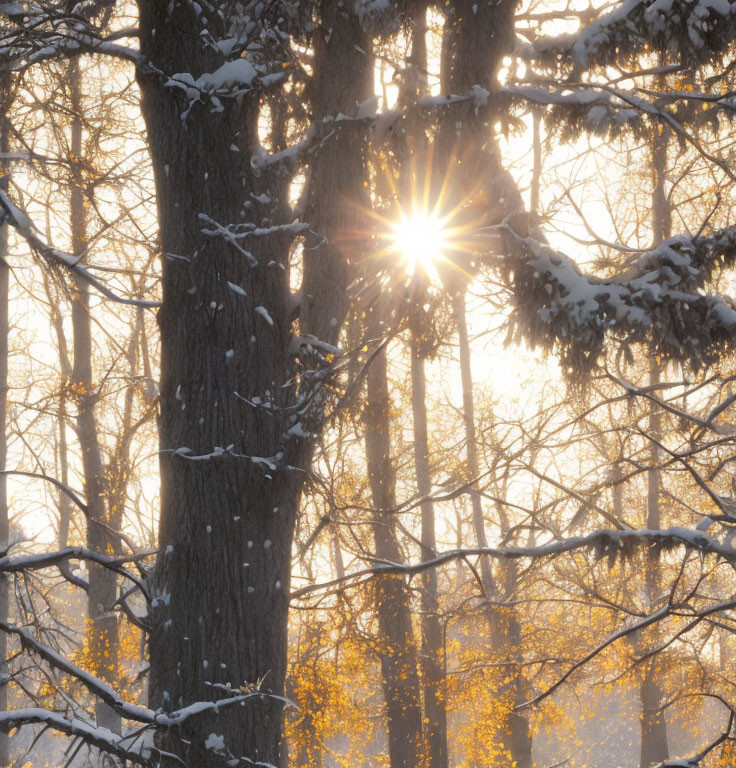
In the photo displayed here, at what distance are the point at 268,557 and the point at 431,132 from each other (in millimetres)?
2279

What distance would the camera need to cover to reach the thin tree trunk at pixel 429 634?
1080 centimetres

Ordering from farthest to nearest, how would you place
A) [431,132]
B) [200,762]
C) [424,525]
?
Answer: [424,525] < [431,132] < [200,762]

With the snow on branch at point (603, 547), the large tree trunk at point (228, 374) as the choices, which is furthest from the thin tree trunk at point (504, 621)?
the large tree trunk at point (228, 374)

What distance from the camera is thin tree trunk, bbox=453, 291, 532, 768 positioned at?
449 inches

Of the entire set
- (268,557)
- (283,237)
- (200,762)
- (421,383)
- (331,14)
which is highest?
(421,383)

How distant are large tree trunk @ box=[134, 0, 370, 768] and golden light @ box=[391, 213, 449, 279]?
32 centimetres

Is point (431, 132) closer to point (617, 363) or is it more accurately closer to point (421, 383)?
point (617, 363)

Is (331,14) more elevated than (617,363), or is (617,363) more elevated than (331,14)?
(331,14)

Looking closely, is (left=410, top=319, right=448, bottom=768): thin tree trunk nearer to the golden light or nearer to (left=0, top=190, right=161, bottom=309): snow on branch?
the golden light

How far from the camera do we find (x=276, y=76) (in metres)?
3.75

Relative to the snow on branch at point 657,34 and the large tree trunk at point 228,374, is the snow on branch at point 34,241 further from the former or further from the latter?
A: the snow on branch at point 657,34

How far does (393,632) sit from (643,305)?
7.47m

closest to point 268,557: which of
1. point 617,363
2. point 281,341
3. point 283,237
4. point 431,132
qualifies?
point 281,341

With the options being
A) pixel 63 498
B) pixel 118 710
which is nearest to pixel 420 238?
pixel 118 710
